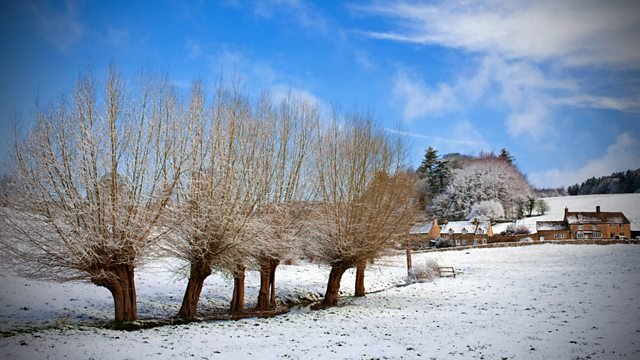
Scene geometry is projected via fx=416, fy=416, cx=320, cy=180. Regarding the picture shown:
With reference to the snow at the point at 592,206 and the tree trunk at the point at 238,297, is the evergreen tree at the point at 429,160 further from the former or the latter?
Result: the tree trunk at the point at 238,297

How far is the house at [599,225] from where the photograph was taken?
55.6 m

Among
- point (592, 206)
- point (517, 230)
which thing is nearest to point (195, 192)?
point (517, 230)

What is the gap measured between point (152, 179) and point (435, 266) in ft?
79.2

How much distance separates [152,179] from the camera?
14.4m

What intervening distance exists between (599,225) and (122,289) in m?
61.3

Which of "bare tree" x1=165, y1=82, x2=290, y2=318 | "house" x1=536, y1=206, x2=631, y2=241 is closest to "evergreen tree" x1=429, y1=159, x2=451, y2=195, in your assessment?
"house" x1=536, y1=206, x2=631, y2=241

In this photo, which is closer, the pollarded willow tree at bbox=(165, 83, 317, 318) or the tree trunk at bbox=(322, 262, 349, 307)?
the pollarded willow tree at bbox=(165, 83, 317, 318)

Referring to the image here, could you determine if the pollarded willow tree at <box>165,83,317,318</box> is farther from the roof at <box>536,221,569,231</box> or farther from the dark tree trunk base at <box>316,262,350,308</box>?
the roof at <box>536,221,569,231</box>

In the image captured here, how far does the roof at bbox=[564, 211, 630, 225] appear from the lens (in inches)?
2206

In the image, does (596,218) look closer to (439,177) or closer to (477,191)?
(477,191)

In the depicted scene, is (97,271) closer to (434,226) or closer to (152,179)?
(152,179)

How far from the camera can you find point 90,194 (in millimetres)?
13094

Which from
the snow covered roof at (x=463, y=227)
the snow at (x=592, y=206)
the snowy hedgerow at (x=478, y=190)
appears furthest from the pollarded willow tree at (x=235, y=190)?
the snowy hedgerow at (x=478, y=190)

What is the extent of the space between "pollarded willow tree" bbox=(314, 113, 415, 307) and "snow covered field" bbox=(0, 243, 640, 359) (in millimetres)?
2716
